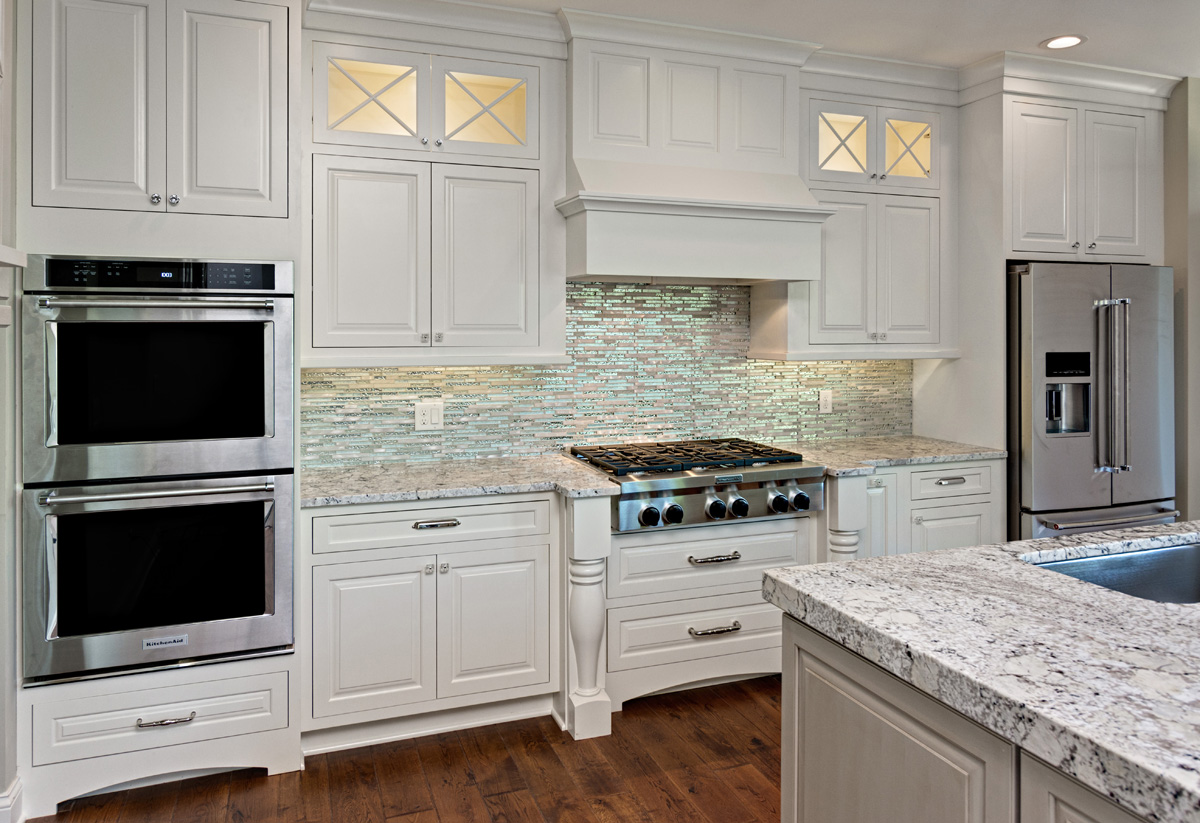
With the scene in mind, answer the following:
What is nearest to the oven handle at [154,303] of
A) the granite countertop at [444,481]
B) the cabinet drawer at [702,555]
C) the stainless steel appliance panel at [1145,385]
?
the granite countertop at [444,481]

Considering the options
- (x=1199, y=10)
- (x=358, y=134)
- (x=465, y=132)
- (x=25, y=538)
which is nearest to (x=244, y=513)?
(x=25, y=538)

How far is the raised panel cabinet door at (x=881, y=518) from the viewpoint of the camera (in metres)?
3.34

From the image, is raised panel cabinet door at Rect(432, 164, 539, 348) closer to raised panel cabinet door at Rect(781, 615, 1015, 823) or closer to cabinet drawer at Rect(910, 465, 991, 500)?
cabinet drawer at Rect(910, 465, 991, 500)

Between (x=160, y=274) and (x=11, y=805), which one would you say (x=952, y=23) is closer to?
(x=160, y=274)

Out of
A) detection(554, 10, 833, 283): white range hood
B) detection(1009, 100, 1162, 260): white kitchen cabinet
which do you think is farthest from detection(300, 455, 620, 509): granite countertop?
detection(1009, 100, 1162, 260): white kitchen cabinet

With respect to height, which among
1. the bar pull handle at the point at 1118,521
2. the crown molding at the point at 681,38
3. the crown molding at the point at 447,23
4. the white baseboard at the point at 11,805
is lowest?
the white baseboard at the point at 11,805

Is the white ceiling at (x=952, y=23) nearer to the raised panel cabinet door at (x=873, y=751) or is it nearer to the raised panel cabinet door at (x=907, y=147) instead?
the raised panel cabinet door at (x=907, y=147)

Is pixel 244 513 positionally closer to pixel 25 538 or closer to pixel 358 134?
pixel 25 538

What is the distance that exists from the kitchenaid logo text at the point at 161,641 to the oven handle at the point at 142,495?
1.40 feet

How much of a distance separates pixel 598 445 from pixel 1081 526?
213cm

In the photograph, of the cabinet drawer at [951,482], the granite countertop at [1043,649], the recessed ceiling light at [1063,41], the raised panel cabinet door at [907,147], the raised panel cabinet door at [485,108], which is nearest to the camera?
the granite countertop at [1043,649]

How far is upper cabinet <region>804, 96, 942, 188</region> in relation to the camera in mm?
3557

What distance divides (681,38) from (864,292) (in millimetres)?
1350

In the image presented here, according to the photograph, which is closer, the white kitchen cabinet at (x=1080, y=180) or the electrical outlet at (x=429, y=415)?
the electrical outlet at (x=429, y=415)
